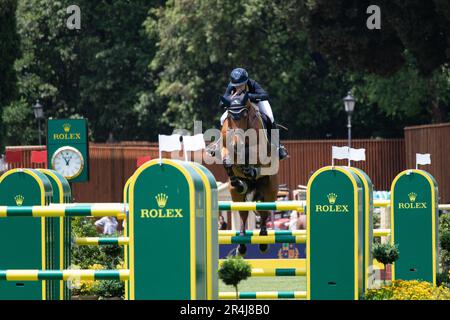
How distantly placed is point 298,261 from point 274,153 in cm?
488

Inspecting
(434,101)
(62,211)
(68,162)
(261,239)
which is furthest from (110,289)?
(434,101)

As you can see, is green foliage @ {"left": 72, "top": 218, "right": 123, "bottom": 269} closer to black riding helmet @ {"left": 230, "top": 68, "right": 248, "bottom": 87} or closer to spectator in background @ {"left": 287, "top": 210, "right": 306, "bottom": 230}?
black riding helmet @ {"left": 230, "top": 68, "right": 248, "bottom": 87}

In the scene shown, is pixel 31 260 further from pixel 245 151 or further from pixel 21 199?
pixel 245 151

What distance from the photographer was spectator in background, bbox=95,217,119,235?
27.5 m

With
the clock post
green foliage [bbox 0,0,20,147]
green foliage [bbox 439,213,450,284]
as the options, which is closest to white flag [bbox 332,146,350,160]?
green foliage [bbox 439,213,450,284]

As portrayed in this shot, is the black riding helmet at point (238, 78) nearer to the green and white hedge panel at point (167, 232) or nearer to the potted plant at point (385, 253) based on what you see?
the potted plant at point (385, 253)

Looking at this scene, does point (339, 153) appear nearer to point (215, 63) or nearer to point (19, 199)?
point (19, 199)

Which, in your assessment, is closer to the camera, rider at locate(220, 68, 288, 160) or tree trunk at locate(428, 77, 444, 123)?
rider at locate(220, 68, 288, 160)

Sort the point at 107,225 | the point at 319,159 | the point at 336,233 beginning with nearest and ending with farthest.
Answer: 1. the point at 336,233
2. the point at 107,225
3. the point at 319,159

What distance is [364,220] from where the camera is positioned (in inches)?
420

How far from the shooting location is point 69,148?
20594mm

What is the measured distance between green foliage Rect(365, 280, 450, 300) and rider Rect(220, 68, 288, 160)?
370 centimetres

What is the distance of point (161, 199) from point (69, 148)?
12811mm
